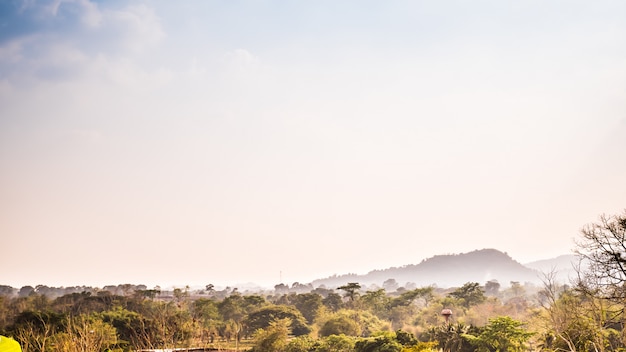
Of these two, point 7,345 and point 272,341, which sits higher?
point 7,345

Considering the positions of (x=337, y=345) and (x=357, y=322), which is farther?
(x=357, y=322)

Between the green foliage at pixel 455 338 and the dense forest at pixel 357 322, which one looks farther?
the green foliage at pixel 455 338

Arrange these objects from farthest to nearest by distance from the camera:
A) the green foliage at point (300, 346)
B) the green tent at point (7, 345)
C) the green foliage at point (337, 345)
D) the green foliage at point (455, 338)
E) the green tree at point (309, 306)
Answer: the green tree at point (309, 306) < the green foliage at point (300, 346) < the green foliage at point (337, 345) < the green foliage at point (455, 338) < the green tent at point (7, 345)

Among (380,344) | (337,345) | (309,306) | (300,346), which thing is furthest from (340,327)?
(309,306)

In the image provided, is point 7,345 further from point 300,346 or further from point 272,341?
point 272,341

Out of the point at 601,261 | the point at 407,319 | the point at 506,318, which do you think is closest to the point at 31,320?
the point at 506,318

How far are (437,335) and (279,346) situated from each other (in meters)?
9.88

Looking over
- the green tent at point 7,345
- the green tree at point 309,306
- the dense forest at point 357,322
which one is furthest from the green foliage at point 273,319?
the green tent at point 7,345

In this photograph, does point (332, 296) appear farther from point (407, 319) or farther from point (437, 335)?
point (437, 335)

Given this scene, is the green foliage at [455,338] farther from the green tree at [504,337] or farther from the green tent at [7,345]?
the green tent at [7,345]

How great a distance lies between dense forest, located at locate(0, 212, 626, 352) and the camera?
17172 mm

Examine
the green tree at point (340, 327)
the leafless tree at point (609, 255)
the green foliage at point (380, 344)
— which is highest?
the leafless tree at point (609, 255)

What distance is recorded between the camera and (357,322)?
4072 centimetres

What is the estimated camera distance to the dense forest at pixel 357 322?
56.3 ft
